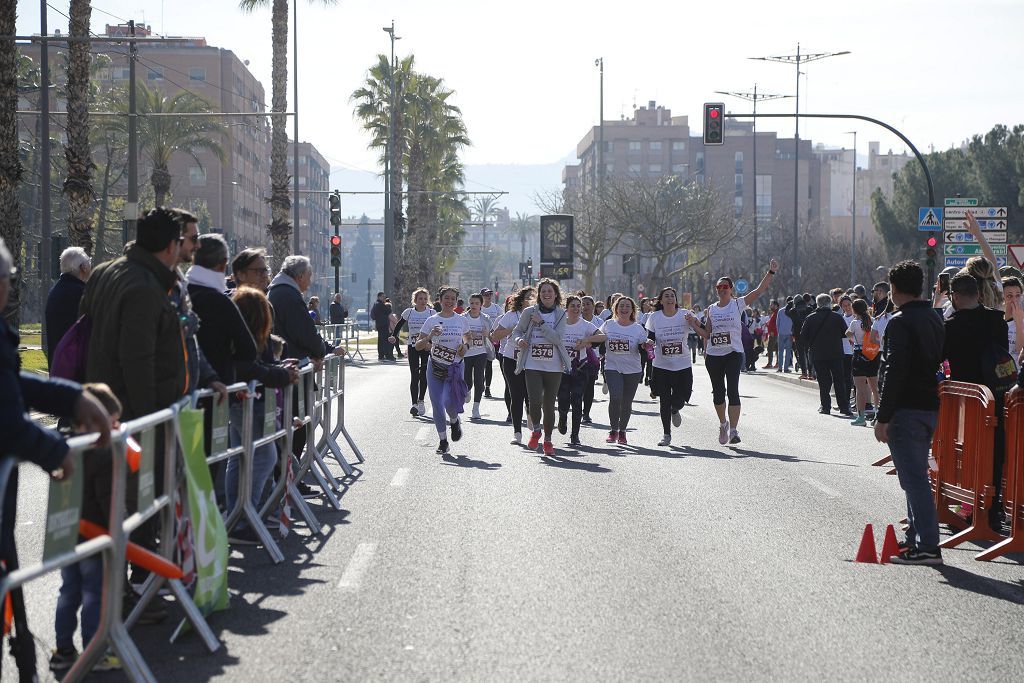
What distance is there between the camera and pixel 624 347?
1555cm

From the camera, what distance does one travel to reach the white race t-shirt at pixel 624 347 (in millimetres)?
15578

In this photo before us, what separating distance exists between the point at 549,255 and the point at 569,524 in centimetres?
3816

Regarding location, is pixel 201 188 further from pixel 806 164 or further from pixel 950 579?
pixel 950 579

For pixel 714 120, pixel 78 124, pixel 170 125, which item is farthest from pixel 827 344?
pixel 170 125

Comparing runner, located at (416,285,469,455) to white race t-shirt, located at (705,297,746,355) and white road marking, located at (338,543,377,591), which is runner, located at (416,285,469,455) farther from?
white road marking, located at (338,543,377,591)

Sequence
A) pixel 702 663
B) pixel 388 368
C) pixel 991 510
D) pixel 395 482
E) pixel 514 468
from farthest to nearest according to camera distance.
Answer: pixel 388 368 → pixel 514 468 → pixel 395 482 → pixel 991 510 → pixel 702 663

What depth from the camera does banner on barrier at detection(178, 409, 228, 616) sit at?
6.01m

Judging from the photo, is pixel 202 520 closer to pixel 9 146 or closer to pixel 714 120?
pixel 9 146

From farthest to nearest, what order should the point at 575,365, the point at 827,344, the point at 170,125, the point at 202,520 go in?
the point at 170,125 < the point at 827,344 < the point at 575,365 < the point at 202,520

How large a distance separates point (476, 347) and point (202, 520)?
13.0 meters

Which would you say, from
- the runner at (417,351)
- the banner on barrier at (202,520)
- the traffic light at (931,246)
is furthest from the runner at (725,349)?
the traffic light at (931,246)

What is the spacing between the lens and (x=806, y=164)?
160 m

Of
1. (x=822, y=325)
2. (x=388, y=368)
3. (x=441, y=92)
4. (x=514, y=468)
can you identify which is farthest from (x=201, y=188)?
(x=514, y=468)

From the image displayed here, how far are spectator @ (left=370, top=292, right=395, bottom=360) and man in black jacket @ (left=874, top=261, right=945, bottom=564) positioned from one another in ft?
104
